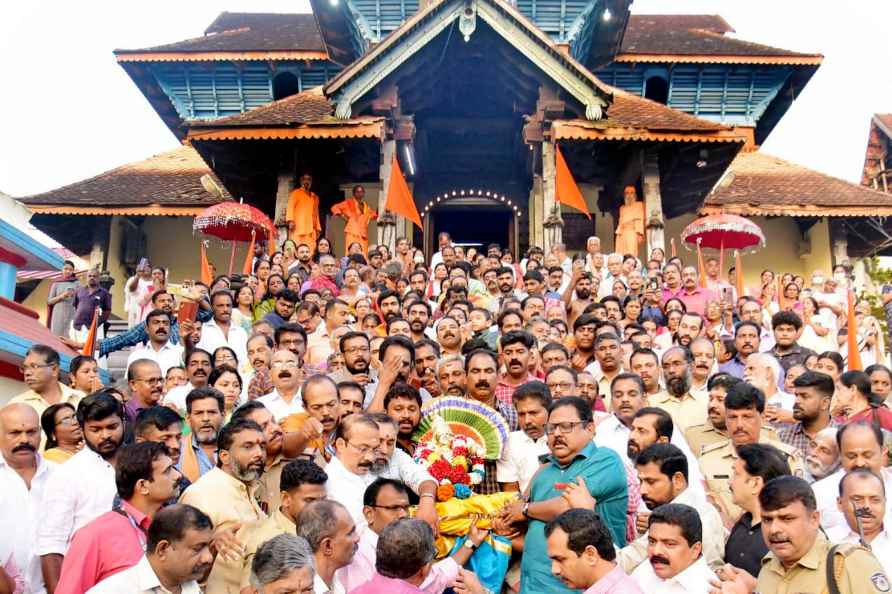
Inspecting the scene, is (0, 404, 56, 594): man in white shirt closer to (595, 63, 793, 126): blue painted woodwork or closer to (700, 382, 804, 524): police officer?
(700, 382, 804, 524): police officer

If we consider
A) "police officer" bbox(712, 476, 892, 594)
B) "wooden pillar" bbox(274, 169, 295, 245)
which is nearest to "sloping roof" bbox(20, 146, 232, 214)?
"wooden pillar" bbox(274, 169, 295, 245)

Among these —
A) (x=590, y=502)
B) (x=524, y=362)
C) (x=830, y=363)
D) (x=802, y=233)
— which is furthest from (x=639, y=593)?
(x=802, y=233)

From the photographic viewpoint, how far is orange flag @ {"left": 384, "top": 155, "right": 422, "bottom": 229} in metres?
12.6

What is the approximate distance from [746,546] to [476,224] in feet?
46.1

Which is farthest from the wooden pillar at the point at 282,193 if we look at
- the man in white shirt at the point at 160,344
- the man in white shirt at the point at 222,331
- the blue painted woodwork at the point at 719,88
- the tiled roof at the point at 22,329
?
the blue painted woodwork at the point at 719,88

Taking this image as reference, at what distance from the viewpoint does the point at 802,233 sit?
55.0 ft

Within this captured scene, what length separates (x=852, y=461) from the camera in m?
4.46

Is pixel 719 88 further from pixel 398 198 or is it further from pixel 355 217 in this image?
pixel 355 217

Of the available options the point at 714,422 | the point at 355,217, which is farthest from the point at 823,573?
the point at 355,217

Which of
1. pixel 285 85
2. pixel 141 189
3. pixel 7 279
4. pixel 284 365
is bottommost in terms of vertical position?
pixel 284 365

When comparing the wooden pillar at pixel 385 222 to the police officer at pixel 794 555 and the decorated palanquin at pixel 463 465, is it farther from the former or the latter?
the police officer at pixel 794 555

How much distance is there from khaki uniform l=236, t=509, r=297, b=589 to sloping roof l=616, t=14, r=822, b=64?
54.0 feet

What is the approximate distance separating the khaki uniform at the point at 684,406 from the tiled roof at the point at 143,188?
11774 mm

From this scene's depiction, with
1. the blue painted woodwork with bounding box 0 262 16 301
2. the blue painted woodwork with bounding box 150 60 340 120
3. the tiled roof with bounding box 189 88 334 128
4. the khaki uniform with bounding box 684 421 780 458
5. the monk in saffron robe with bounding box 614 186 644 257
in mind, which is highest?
the blue painted woodwork with bounding box 150 60 340 120
